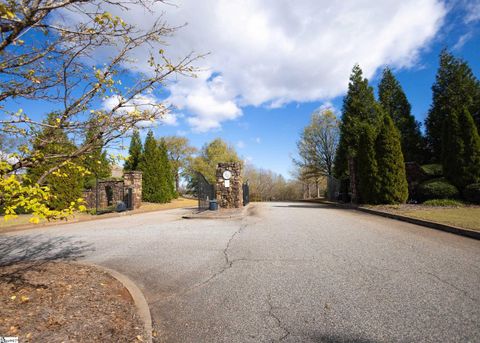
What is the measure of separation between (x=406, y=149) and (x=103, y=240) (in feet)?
83.4

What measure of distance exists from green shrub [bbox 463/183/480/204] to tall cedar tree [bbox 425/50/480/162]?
31.2 ft

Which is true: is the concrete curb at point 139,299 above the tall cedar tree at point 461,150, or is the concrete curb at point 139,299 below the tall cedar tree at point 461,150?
below

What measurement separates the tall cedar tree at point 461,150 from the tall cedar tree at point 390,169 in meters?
2.28

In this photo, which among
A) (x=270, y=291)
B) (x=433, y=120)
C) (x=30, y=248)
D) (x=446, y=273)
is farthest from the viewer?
(x=433, y=120)

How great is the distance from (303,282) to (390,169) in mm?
11772

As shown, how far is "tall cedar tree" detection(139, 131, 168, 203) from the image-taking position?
984 inches

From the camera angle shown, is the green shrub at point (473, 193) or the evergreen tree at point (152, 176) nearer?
the green shrub at point (473, 193)

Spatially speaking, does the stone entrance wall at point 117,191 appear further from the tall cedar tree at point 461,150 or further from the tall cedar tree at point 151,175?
the tall cedar tree at point 461,150

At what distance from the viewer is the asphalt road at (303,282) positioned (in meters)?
2.65

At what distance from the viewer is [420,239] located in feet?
20.2

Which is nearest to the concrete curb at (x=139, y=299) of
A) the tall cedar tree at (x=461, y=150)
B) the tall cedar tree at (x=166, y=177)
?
the tall cedar tree at (x=461, y=150)

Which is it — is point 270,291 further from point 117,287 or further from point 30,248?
point 30,248

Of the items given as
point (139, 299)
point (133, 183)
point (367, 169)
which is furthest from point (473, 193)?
point (133, 183)

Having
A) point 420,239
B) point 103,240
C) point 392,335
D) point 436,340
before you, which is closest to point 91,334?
point 392,335
